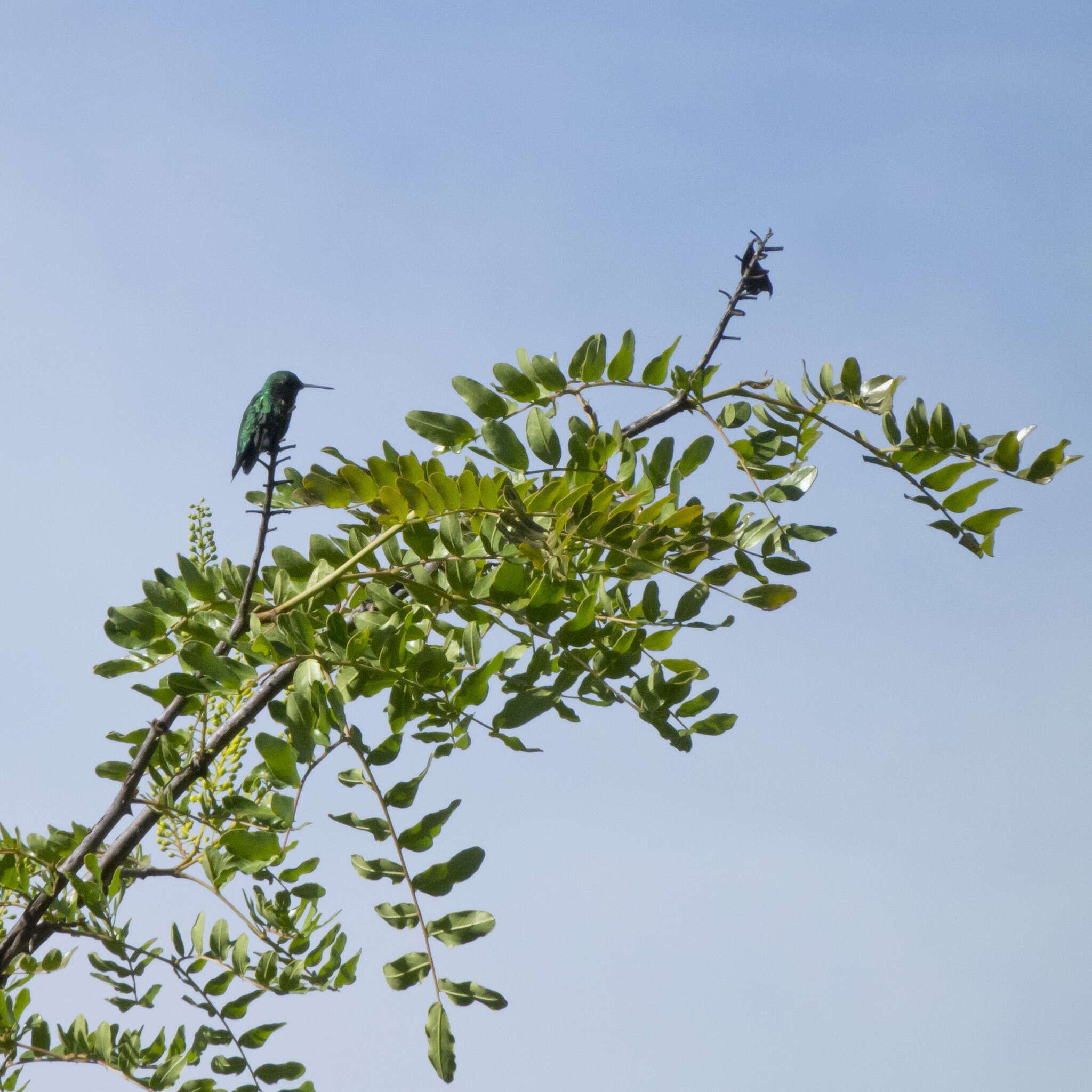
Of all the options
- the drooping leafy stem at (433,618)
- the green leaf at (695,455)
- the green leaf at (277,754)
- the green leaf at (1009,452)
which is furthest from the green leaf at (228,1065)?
the green leaf at (1009,452)

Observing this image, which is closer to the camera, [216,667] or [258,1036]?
[216,667]

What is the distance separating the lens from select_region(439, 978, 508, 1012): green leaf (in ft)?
4.36

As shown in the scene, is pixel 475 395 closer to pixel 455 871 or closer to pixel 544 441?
pixel 544 441

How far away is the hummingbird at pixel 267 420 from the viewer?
167cm

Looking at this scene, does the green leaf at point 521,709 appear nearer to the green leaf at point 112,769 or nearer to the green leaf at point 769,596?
the green leaf at point 769,596

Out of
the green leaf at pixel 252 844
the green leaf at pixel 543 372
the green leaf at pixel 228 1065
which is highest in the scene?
the green leaf at pixel 543 372

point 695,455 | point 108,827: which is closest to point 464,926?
point 108,827

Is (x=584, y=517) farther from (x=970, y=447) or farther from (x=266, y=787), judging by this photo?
(x=266, y=787)

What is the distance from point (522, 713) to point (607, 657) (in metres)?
0.17

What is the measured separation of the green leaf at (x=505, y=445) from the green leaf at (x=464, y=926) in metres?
0.67

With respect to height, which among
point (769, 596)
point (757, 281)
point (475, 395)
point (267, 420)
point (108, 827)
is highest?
point (757, 281)

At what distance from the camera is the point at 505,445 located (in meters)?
1.67

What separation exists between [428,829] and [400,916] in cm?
12

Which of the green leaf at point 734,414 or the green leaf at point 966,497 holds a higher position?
the green leaf at point 734,414
